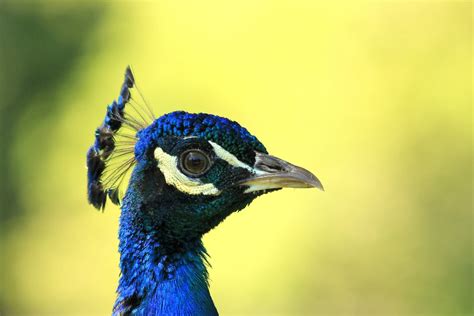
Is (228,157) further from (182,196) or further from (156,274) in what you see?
(156,274)

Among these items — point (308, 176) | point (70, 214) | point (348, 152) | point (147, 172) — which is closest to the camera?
point (308, 176)

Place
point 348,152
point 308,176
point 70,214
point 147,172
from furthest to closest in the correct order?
point 70,214 → point 348,152 → point 147,172 → point 308,176

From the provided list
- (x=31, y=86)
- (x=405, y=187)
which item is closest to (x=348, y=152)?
(x=405, y=187)

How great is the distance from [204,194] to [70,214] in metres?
3.23

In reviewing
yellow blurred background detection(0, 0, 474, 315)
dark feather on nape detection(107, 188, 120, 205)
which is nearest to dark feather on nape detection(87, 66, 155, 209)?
dark feather on nape detection(107, 188, 120, 205)

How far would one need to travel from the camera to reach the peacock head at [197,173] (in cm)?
143

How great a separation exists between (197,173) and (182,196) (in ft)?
0.18

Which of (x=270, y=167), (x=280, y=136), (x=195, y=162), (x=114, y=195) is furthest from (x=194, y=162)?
(x=280, y=136)

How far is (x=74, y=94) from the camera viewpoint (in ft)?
15.1

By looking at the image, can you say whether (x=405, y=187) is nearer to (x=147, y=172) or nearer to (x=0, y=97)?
(x=0, y=97)

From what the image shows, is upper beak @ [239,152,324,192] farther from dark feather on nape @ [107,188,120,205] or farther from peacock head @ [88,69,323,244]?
dark feather on nape @ [107,188,120,205]

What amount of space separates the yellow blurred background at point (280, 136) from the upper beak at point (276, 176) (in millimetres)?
2572

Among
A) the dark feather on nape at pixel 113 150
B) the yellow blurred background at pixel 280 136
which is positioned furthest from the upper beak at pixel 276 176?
the yellow blurred background at pixel 280 136

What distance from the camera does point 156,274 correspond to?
4.82 ft
